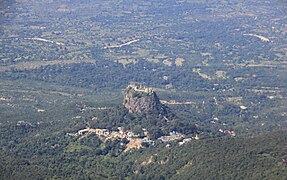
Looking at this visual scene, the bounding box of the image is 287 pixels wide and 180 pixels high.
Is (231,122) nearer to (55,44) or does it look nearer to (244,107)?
(244,107)

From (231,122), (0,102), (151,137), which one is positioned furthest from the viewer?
(0,102)

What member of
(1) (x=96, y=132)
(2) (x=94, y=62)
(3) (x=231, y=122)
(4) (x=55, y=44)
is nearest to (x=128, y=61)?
(2) (x=94, y=62)

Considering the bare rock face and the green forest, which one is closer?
the green forest

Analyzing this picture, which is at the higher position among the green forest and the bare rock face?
the bare rock face

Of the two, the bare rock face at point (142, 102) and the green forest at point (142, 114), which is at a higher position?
the bare rock face at point (142, 102)

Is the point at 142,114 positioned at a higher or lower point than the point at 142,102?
lower

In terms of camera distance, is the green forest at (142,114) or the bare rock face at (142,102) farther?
the bare rock face at (142,102)

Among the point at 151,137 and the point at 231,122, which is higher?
the point at 151,137

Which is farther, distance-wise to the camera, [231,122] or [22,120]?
[231,122]
